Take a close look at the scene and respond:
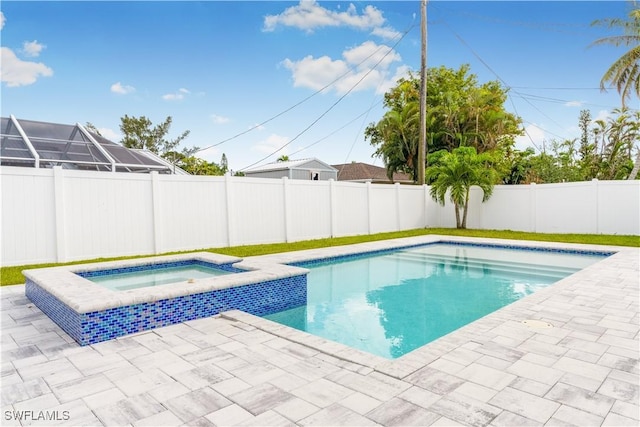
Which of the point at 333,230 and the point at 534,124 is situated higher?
the point at 534,124

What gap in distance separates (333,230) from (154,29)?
12519 millimetres

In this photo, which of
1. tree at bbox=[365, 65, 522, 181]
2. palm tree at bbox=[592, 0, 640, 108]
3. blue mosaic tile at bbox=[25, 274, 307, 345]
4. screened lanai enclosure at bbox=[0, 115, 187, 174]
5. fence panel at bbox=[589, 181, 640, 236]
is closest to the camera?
blue mosaic tile at bbox=[25, 274, 307, 345]

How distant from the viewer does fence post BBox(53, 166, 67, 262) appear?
7.86 metres

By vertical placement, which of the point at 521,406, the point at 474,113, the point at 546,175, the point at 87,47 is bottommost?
the point at 521,406

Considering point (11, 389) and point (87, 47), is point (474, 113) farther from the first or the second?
point (11, 389)

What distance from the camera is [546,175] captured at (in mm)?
19922

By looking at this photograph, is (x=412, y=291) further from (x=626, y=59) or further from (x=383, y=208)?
(x=626, y=59)

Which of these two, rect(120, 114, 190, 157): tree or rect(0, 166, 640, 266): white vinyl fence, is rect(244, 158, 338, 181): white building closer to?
rect(120, 114, 190, 157): tree

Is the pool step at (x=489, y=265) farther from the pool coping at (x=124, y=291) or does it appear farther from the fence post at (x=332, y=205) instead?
the pool coping at (x=124, y=291)

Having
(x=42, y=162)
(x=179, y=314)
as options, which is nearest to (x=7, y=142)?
(x=42, y=162)

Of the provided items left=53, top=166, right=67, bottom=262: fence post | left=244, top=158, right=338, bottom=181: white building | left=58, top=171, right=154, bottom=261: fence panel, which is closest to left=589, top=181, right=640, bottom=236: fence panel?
left=58, top=171, right=154, bottom=261: fence panel

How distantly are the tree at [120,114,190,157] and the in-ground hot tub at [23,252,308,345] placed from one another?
2896 centimetres

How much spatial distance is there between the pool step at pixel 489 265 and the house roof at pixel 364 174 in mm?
19732

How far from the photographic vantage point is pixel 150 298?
4254mm
